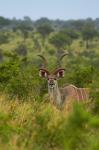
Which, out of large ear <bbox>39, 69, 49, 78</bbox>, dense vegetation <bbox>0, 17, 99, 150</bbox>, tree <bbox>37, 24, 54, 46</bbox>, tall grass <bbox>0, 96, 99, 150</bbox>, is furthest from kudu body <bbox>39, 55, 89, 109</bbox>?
tree <bbox>37, 24, 54, 46</bbox>

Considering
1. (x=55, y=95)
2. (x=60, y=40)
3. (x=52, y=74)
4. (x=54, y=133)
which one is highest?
(x=60, y=40)

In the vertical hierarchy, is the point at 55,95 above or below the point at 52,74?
below

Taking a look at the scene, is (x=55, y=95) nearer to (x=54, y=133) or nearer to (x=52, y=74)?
(x=52, y=74)

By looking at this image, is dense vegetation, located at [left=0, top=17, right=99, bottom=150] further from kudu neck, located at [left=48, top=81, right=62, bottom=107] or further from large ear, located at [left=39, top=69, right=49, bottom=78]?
large ear, located at [left=39, top=69, right=49, bottom=78]

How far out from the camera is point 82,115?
14.2ft

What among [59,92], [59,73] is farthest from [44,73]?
[59,92]

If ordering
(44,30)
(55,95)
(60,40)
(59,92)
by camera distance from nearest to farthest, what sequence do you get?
1. (55,95)
2. (59,92)
3. (60,40)
4. (44,30)

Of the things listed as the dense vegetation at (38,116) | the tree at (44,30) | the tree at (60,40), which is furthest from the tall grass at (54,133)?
the tree at (44,30)

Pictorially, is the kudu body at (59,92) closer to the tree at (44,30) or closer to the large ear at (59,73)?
the large ear at (59,73)

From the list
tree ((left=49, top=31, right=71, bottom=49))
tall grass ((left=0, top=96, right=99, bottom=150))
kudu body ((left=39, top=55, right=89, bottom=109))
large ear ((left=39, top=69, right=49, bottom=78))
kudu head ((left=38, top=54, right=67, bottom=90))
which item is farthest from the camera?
tree ((left=49, top=31, right=71, bottom=49))

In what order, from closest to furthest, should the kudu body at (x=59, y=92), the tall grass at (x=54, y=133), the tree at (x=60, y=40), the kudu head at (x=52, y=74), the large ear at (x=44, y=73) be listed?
the tall grass at (x=54, y=133) → the kudu body at (x=59, y=92) → the kudu head at (x=52, y=74) → the large ear at (x=44, y=73) → the tree at (x=60, y=40)

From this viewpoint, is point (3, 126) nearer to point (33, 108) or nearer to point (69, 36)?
point (33, 108)

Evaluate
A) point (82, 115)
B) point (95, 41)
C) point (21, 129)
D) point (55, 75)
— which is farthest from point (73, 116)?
point (95, 41)

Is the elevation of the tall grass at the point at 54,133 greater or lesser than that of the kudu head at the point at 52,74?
lesser
